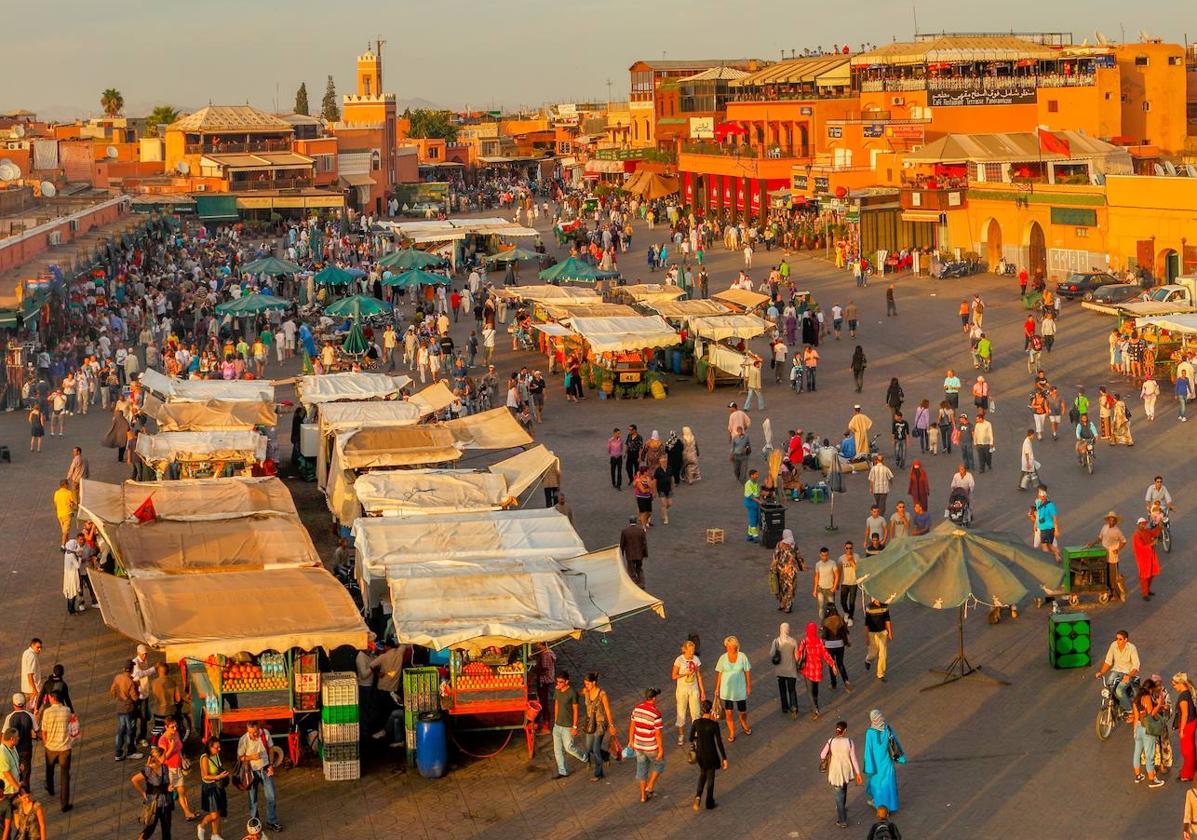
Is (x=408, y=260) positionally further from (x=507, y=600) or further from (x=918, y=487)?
(x=507, y=600)

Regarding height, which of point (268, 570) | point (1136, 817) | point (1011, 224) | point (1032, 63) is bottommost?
point (1136, 817)

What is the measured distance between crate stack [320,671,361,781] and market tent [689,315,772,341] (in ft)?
67.9

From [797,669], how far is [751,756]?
130cm

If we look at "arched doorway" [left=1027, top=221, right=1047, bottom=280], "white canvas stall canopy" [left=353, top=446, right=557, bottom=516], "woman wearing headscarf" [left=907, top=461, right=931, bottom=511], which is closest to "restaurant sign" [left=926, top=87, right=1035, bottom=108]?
"arched doorway" [left=1027, top=221, right=1047, bottom=280]

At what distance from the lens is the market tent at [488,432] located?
2456cm

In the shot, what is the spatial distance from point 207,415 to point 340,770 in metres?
12.9

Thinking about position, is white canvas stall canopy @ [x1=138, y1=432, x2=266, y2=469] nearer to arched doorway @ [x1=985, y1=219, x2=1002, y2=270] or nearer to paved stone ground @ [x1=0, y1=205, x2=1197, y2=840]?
paved stone ground @ [x1=0, y1=205, x2=1197, y2=840]

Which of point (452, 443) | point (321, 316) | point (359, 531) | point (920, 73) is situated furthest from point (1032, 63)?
point (359, 531)

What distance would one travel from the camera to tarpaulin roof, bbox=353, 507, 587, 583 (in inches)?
698

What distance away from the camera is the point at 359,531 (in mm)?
18641

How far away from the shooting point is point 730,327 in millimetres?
35250

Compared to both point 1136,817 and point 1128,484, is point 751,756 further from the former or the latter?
point 1128,484

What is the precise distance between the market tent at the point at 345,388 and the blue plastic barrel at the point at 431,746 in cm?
1350

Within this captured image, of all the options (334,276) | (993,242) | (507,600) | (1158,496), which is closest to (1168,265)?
(993,242)
